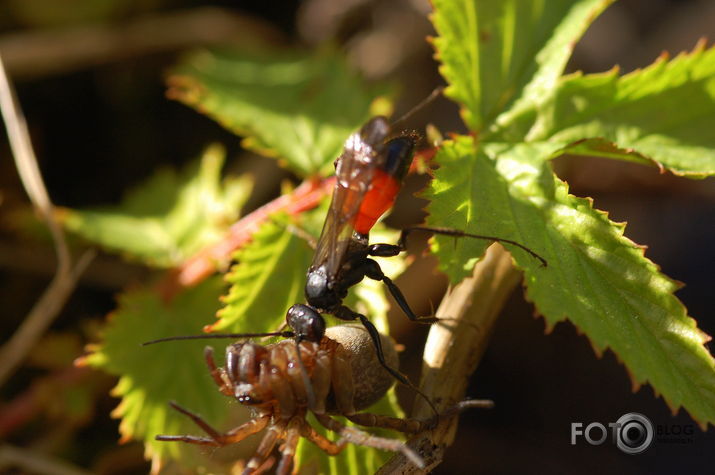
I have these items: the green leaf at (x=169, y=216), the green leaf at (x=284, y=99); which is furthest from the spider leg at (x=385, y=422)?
the green leaf at (x=169, y=216)

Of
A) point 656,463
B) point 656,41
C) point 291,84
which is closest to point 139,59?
point 291,84

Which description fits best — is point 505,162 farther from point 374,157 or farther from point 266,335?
point 266,335

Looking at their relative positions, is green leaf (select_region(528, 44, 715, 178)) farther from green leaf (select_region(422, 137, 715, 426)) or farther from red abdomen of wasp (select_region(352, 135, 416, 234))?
red abdomen of wasp (select_region(352, 135, 416, 234))

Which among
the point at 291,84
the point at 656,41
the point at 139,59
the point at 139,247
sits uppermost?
the point at 139,59

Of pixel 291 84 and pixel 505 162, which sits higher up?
pixel 291 84

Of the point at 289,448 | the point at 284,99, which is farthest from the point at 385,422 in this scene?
the point at 284,99

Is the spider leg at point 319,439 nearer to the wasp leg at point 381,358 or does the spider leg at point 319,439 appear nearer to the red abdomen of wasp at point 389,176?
the wasp leg at point 381,358
